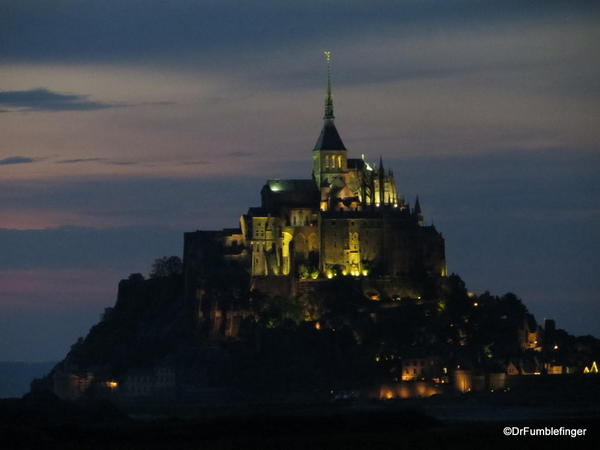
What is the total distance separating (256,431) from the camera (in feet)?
315

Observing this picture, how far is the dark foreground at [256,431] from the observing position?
290ft

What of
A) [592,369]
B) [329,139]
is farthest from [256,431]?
[329,139]

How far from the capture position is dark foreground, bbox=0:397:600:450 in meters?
88.4

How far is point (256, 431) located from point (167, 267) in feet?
225

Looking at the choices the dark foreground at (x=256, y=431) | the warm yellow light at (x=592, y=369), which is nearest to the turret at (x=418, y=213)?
the warm yellow light at (x=592, y=369)

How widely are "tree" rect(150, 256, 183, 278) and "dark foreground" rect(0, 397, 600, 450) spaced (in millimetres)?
46428

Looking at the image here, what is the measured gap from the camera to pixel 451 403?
136625mm

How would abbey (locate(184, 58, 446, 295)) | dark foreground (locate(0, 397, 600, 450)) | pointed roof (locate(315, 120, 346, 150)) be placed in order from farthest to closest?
pointed roof (locate(315, 120, 346, 150)) < abbey (locate(184, 58, 446, 295)) < dark foreground (locate(0, 397, 600, 450))

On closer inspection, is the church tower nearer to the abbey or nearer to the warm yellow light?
the abbey

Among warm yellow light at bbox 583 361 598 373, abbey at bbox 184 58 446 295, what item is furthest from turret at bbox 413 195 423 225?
warm yellow light at bbox 583 361 598 373

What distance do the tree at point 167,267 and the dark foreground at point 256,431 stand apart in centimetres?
4643

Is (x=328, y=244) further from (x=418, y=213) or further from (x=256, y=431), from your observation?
(x=256, y=431)

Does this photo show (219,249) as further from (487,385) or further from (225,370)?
(487,385)

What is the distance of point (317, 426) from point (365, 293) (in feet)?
177
